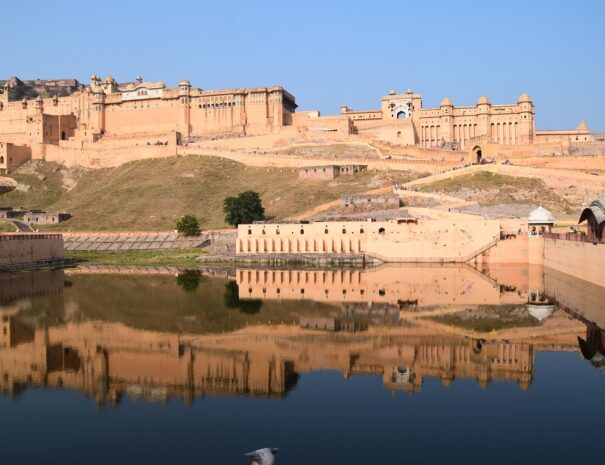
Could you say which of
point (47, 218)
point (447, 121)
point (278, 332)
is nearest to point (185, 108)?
point (47, 218)

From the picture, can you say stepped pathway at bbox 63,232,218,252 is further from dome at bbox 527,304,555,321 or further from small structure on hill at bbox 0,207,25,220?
dome at bbox 527,304,555,321

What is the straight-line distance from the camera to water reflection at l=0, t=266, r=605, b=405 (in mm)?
14758

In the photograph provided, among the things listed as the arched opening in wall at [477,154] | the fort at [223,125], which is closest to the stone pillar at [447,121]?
the fort at [223,125]

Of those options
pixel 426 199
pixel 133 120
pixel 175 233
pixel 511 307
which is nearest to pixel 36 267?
pixel 175 233

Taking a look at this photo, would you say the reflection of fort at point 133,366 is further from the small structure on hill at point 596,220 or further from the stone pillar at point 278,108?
the stone pillar at point 278,108

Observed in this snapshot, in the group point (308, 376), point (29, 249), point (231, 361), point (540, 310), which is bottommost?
point (308, 376)

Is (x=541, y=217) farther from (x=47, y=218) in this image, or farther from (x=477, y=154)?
(x=47, y=218)

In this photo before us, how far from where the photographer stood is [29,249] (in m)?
39.1

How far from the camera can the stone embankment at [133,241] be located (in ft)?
145

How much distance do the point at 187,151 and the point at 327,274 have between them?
32.7 metres

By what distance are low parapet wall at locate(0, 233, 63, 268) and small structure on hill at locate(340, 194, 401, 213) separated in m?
18.4

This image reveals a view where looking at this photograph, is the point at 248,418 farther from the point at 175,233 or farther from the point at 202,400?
the point at 175,233

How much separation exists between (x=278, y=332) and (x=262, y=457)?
31.8 feet

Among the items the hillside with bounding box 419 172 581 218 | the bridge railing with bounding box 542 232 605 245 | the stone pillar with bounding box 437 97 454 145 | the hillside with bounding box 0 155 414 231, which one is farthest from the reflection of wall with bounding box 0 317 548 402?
the stone pillar with bounding box 437 97 454 145
